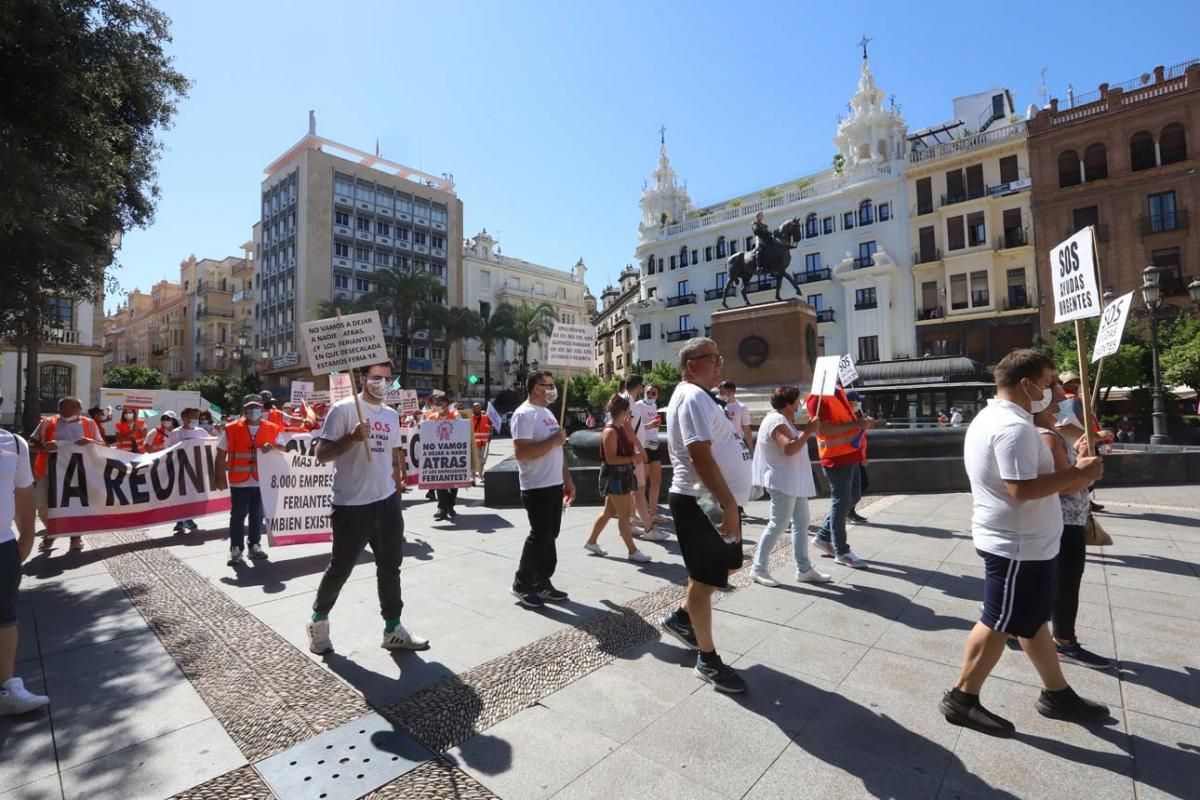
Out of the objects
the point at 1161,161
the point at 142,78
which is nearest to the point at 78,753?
the point at 142,78

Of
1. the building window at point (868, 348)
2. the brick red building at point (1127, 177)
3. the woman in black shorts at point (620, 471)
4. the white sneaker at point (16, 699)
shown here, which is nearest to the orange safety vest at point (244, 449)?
the white sneaker at point (16, 699)

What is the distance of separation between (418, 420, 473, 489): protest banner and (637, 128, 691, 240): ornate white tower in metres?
48.4

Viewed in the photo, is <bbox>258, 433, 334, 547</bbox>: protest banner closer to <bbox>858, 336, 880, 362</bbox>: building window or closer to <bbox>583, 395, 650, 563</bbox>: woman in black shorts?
<bbox>583, 395, 650, 563</bbox>: woman in black shorts

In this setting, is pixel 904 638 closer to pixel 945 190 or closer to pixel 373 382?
pixel 373 382

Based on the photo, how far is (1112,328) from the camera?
4652mm

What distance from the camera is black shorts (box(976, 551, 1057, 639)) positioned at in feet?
8.85

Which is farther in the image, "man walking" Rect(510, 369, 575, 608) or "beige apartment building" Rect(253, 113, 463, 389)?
"beige apartment building" Rect(253, 113, 463, 389)

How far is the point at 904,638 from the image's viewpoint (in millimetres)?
3922

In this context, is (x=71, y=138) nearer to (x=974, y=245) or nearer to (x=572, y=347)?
(x=572, y=347)

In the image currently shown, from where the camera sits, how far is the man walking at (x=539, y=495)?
473 centimetres

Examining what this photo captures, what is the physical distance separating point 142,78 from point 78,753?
385 inches

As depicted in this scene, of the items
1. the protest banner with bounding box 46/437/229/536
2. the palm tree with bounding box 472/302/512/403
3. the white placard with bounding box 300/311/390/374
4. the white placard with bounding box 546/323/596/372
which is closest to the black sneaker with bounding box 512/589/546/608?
the white placard with bounding box 300/311/390/374

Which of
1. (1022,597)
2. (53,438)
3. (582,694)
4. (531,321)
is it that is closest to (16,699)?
(582,694)

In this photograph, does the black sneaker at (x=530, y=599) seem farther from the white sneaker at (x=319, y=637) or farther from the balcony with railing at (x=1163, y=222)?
the balcony with railing at (x=1163, y=222)
